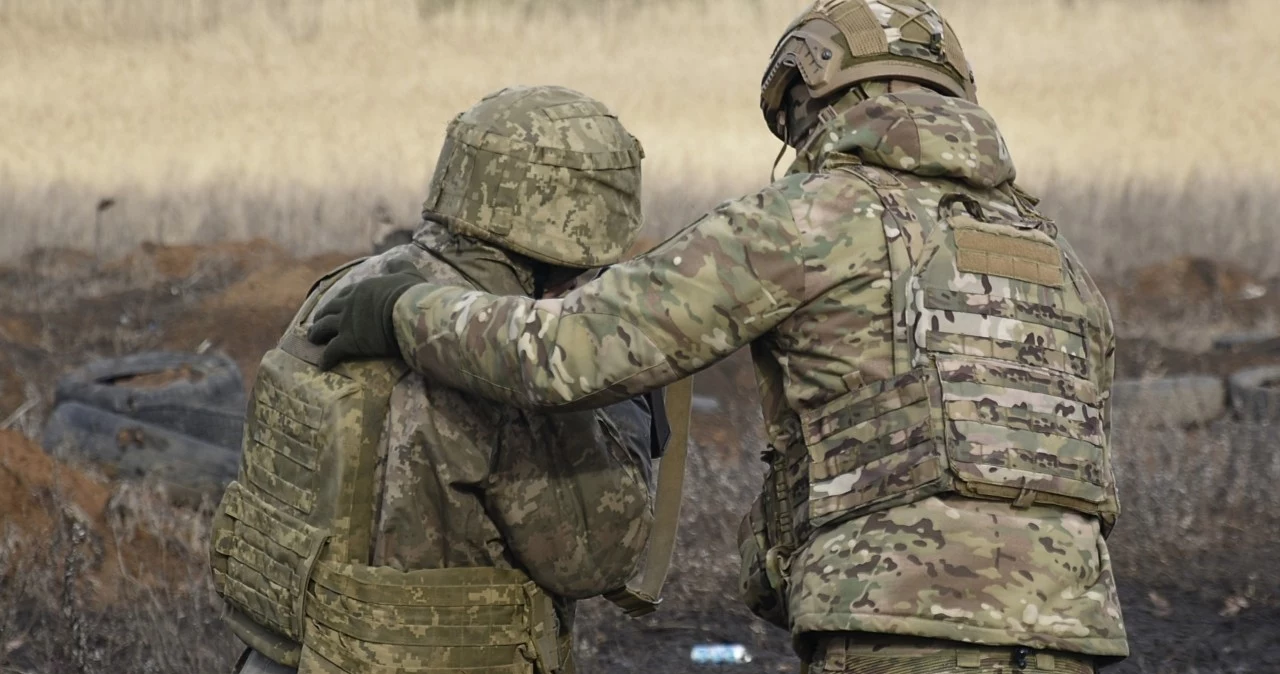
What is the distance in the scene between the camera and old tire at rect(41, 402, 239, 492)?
851 cm

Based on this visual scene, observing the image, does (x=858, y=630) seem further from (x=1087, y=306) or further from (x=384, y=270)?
(x=384, y=270)

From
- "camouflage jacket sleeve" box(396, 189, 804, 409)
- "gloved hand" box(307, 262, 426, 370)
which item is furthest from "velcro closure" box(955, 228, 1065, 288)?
"gloved hand" box(307, 262, 426, 370)

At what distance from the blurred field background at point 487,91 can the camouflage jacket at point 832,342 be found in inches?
494

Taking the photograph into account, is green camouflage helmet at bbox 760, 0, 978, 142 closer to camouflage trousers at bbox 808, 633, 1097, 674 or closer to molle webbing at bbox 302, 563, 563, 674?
camouflage trousers at bbox 808, 633, 1097, 674

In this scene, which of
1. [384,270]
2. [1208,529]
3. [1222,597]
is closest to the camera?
[384,270]

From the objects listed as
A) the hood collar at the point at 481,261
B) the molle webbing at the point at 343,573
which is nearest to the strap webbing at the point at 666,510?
the molle webbing at the point at 343,573

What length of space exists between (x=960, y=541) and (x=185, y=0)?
825 inches

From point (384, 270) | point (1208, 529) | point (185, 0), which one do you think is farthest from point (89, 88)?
point (384, 270)

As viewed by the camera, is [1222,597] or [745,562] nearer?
[745,562]

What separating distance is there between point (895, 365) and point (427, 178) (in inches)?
601

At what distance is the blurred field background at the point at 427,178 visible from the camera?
7.22m

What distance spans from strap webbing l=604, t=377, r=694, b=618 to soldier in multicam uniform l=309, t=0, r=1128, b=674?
0.63 m

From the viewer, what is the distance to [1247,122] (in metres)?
20.7

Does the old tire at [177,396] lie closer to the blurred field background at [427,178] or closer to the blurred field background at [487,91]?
the blurred field background at [427,178]
